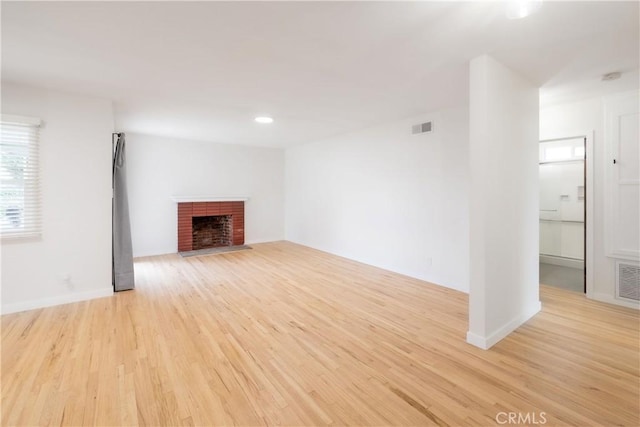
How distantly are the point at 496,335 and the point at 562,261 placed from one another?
391cm

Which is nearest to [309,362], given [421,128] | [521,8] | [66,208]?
[521,8]

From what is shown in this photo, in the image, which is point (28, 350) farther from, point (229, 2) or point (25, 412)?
point (229, 2)

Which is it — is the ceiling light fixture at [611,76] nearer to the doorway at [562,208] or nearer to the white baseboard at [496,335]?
the doorway at [562,208]

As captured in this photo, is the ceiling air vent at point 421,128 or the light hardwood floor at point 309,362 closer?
the light hardwood floor at point 309,362

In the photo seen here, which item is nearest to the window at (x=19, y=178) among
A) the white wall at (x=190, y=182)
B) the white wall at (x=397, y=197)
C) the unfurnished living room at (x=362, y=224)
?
the unfurnished living room at (x=362, y=224)

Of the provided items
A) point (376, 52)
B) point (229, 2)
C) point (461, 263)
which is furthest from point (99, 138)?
point (461, 263)

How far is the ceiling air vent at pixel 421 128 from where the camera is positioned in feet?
12.9

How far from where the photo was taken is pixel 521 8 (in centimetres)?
166

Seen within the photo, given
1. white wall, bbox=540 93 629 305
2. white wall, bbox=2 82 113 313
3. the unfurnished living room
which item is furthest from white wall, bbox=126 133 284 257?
white wall, bbox=540 93 629 305

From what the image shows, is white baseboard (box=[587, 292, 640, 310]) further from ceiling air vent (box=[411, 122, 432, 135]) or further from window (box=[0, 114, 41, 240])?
window (box=[0, 114, 41, 240])

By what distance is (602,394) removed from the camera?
5.74 ft

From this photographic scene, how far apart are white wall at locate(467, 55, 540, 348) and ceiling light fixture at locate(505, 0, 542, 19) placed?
58cm

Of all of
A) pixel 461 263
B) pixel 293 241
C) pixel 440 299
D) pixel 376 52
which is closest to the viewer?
pixel 376 52

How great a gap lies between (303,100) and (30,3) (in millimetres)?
2307
